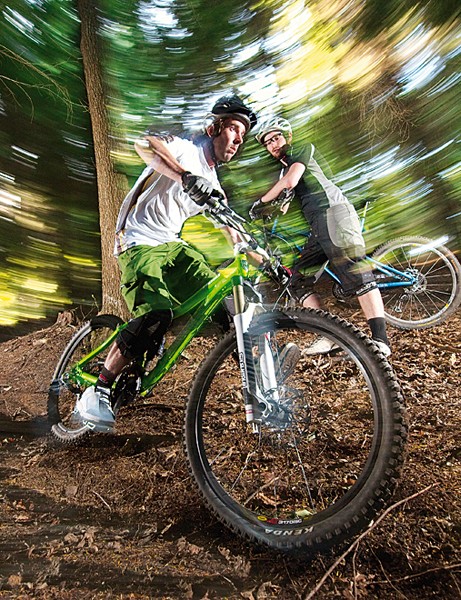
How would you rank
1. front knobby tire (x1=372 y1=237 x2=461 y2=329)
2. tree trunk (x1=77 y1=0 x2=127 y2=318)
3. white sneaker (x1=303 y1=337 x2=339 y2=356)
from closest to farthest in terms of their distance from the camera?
white sneaker (x1=303 y1=337 x2=339 y2=356) → front knobby tire (x1=372 y1=237 x2=461 y2=329) → tree trunk (x1=77 y1=0 x2=127 y2=318)

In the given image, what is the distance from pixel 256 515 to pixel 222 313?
87 centimetres

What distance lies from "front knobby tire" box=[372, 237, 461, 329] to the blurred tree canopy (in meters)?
0.11

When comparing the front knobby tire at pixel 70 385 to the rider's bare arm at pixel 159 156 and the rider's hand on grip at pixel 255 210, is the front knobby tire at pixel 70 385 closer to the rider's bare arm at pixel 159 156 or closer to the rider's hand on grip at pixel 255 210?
the rider's bare arm at pixel 159 156

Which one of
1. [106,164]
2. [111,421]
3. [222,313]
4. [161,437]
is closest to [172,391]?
[161,437]

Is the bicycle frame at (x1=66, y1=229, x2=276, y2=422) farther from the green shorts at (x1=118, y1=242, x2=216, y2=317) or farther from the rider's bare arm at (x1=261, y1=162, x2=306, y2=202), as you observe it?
the rider's bare arm at (x1=261, y1=162, x2=306, y2=202)

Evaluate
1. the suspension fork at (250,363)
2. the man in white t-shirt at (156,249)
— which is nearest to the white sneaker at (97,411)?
the man in white t-shirt at (156,249)

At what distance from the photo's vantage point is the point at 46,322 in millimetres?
4980

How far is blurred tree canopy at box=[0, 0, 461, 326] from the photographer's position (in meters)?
2.70

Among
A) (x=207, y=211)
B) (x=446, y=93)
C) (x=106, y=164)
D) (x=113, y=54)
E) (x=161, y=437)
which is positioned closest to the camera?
(x=207, y=211)

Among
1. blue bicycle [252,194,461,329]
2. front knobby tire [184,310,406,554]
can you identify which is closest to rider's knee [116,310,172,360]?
front knobby tire [184,310,406,554]

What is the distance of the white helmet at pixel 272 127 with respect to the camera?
2.82 m

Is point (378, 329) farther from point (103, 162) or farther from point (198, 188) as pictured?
point (103, 162)

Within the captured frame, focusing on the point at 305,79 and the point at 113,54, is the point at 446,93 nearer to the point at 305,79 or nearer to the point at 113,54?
the point at 305,79

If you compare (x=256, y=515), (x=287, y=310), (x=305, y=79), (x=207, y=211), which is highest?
(x=305, y=79)
